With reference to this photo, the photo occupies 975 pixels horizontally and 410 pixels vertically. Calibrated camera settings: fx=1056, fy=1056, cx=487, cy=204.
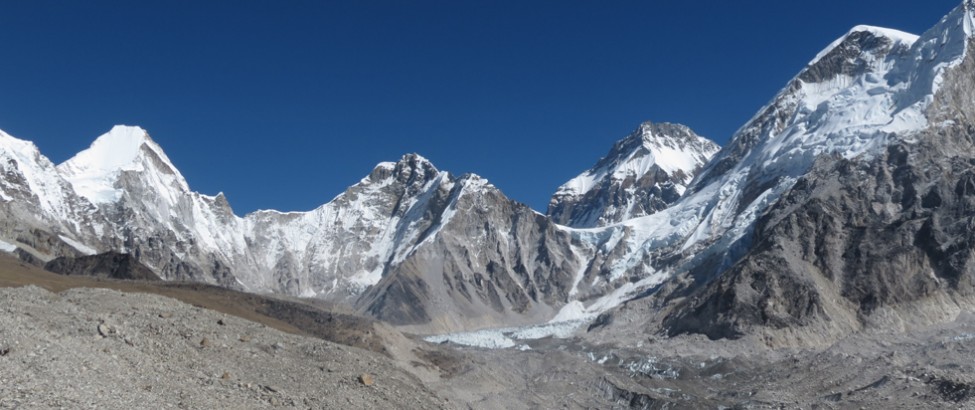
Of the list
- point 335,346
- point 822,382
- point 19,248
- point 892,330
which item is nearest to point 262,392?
point 335,346

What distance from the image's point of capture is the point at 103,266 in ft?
541

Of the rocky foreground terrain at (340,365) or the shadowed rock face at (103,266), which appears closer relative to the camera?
the rocky foreground terrain at (340,365)

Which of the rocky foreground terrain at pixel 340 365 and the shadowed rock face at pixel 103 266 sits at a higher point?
the shadowed rock face at pixel 103 266

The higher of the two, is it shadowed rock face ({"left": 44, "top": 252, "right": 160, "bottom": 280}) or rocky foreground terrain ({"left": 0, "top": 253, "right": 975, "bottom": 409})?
shadowed rock face ({"left": 44, "top": 252, "right": 160, "bottom": 280})

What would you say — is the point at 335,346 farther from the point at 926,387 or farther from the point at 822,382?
the point at 822,382

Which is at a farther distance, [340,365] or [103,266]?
[103,266]

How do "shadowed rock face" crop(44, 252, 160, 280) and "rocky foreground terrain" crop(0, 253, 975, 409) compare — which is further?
"shadowed rock face" crop(44, 252, 160, 280)

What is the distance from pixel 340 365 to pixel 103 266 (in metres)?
103

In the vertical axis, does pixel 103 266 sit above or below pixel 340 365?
above

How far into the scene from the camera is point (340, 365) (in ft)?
246

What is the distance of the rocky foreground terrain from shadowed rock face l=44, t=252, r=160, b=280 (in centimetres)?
2953

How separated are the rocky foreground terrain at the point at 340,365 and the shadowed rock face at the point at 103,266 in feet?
96.9

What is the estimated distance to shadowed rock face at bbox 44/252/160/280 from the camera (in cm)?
16175

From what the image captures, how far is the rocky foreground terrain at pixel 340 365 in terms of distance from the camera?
5153cm
